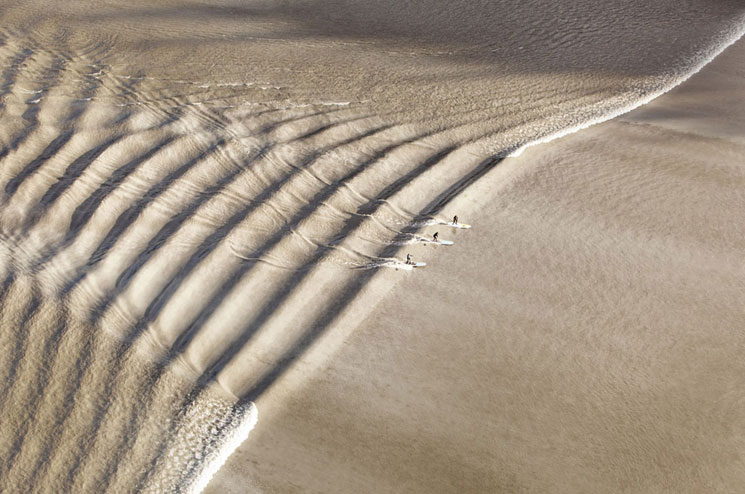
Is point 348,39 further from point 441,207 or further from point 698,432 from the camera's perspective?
point 698,432

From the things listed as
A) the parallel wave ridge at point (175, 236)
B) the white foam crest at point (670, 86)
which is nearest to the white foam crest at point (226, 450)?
the parallel wave ridge at point (175, 236)

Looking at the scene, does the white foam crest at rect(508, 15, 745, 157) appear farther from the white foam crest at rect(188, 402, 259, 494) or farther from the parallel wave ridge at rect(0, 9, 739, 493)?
the white foam crest at rect(188, 402, 259, 494)

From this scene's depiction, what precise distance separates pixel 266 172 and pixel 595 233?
151 inches

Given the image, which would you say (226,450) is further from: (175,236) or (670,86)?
(670,86)

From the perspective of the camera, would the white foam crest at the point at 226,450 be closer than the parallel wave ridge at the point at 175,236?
Yes

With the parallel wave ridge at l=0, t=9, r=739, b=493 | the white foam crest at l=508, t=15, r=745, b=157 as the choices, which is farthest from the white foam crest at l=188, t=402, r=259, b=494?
the white foam crest at l=508, t=15, r=745, b=157

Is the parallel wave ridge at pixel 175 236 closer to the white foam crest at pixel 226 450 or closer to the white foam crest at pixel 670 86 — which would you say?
the white foam crest at pixel 226 450

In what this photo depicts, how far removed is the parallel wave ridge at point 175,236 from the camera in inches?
215

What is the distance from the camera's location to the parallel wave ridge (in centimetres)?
545

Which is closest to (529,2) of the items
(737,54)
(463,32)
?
(463,32)

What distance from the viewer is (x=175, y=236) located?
6988mm

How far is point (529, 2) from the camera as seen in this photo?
1278 centimetres

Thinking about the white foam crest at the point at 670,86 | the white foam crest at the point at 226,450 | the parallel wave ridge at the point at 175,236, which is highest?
the white foam crest at the point at 670,86

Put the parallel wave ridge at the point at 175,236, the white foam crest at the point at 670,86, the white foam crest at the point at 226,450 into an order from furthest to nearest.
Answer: the white foam crest at the point at 670,86
the parallel wave ridge at the point at 175,236
the white foam crest at the point at 226,450
